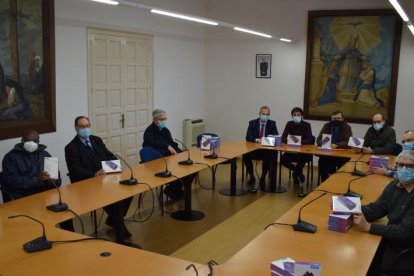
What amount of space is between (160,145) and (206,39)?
154 inches

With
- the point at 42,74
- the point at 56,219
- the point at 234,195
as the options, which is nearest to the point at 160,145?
the point at 234,195

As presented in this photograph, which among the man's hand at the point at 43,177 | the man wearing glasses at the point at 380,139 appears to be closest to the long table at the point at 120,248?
the man's hand at the point at 43,177

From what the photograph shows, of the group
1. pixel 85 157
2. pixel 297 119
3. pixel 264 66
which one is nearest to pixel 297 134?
pixel 297 119

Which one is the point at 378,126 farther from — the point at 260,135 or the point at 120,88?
the point at 120,88

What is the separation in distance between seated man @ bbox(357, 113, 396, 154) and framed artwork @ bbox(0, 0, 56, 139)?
438 cm

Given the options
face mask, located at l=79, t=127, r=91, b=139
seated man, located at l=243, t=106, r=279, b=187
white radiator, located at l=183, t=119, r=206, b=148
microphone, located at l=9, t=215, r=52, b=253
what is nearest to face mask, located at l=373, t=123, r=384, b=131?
seated man, located at l=243, t=106, r=279, b=187

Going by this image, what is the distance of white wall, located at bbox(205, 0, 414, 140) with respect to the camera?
25.3 ft

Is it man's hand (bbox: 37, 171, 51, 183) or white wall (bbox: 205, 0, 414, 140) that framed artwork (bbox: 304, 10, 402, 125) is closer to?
white wall (bbox: 205, 0, 414, 140)

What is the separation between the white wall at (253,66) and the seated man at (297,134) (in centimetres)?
148

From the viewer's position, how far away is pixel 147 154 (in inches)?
229

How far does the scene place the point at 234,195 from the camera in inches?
259

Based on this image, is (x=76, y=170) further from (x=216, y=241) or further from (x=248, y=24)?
(x=248, y=24)

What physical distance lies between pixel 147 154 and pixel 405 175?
3.44 m

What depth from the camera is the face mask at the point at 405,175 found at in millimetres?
3156
